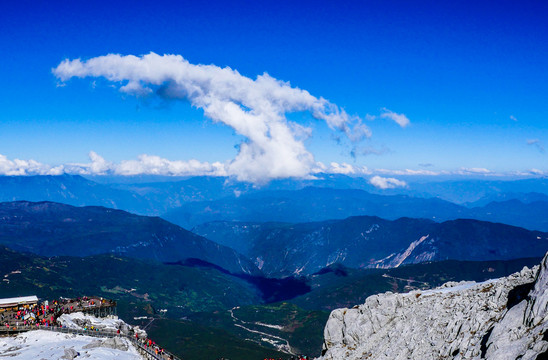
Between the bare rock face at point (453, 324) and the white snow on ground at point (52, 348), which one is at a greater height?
the bare rock face at point (453, 324)

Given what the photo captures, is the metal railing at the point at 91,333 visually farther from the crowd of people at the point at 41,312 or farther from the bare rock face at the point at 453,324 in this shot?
the bare rock face at the point at 453,324

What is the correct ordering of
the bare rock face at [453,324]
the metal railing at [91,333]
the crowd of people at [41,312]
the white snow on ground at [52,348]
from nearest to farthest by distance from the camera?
the bare rock face at [453,324] → the white snow on ground at [52,348] → the metal railing at [91,333] → the crowd of people at [41,312]

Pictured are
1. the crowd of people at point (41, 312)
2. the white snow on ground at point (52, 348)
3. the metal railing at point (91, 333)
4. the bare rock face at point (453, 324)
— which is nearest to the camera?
the bare rock face at point (453, 324)

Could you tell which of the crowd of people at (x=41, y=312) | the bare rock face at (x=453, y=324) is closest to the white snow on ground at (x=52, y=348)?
the crowd of people at (x=41, y=312)

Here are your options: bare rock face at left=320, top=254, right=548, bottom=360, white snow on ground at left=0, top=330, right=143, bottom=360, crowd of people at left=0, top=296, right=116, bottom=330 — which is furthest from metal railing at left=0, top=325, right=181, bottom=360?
bare rock face at left=320, top=254, right=548, bottom=360

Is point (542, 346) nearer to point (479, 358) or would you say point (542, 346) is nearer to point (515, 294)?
point (479, 358)

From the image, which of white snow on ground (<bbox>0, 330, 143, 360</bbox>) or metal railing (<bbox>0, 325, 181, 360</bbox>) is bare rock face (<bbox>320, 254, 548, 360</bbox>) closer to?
metal railing (<bbox>0, 325, 181, 360</bbox>)
